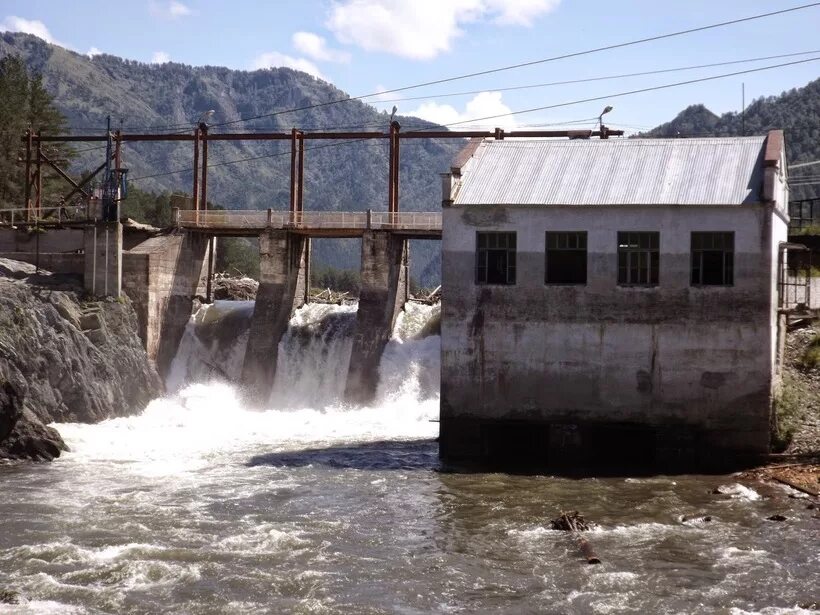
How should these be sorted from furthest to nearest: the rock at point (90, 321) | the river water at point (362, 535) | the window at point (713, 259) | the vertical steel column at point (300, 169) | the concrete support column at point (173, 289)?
1. the vertical steel column at point (300, 169)
2. the concrete support column at point (173, 289)
3. the rock at point (90, 321)
4. the window at point (713, 259)
5. the river water at point (362, 535)

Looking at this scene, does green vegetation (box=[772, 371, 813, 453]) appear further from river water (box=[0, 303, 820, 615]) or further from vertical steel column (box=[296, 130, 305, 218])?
vertical steel column (box=[296, 130, 305, 218])

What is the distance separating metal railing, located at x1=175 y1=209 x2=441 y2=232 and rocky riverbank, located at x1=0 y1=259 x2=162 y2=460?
6.21m

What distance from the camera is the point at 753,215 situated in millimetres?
29328

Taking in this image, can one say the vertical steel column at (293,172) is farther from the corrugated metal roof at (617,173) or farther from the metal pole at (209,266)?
the corrugated metal roof at (617,173)

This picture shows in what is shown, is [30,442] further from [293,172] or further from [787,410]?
[293,172]

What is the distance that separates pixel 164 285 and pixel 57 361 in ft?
32.5

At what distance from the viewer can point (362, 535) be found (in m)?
23.1

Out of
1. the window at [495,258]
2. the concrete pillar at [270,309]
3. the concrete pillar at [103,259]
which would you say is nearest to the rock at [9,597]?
the window at [495,258]

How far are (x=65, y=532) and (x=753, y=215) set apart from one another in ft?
62.4

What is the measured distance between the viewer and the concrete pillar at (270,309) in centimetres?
4600

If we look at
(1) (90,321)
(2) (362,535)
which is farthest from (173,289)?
(2) (362,535)

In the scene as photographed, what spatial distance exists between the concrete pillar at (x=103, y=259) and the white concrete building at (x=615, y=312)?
1826cm

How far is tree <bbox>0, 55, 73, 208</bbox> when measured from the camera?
227ft

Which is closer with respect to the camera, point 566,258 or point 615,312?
point 615,312
